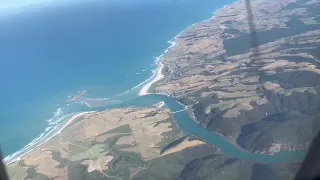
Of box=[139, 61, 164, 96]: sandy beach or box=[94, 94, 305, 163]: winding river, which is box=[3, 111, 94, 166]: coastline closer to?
box=[94, 94, 305, 163]: winding river

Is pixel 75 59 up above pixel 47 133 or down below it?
above

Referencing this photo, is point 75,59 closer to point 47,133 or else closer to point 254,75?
point 47,133

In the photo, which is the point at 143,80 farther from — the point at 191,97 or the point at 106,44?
the point at 106,44

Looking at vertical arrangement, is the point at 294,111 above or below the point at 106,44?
below

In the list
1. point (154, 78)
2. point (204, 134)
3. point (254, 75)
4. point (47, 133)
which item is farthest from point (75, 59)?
point (204, 134)

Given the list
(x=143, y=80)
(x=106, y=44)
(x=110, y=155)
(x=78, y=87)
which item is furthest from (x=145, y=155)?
(x=106, y=44)

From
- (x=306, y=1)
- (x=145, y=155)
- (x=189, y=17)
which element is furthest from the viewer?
(x=189, y=17)

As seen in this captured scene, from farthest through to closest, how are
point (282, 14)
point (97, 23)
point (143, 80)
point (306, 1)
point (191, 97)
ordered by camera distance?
point (97, 23)
point (306, 1)
point (282, 14)
point (143, 80)
point (191, 97)

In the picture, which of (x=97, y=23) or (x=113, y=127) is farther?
(x=97, y=23)
